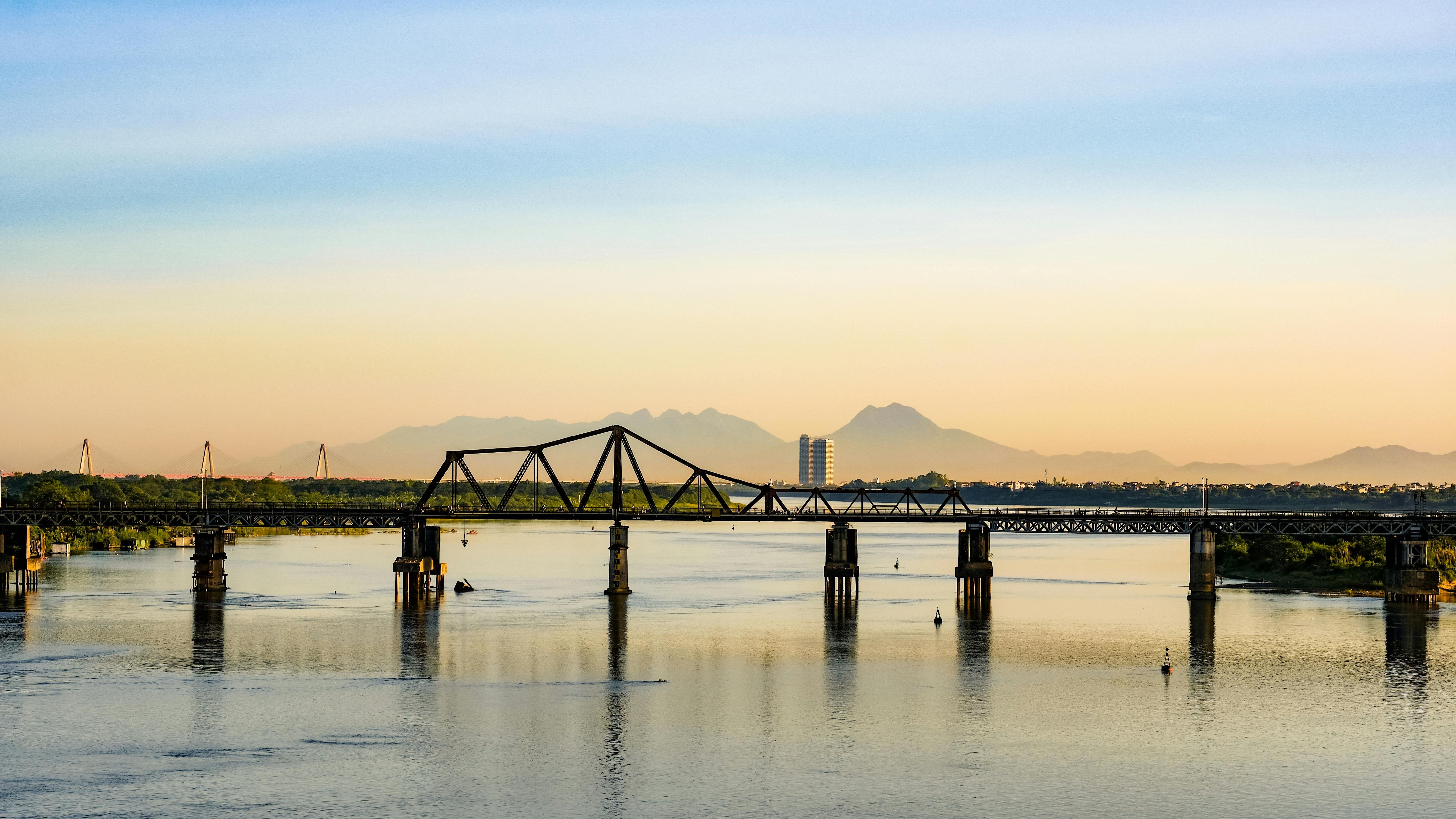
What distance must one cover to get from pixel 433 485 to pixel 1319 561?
344 ft

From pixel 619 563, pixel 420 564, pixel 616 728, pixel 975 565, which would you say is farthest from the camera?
pixel 975 565

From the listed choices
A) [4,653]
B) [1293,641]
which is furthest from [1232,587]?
[4,653]

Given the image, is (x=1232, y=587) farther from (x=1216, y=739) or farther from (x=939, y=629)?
(x=1216, y=739)

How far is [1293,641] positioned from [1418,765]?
43.5m

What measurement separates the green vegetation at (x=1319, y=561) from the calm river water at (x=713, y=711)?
1273 inches

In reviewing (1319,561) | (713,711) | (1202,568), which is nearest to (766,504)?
(1202,568)

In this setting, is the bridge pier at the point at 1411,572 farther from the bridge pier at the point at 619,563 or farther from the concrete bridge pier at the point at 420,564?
the concrete bridge pier at the point at 420,564

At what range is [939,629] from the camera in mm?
115125

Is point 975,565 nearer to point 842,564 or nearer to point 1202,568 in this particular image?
point 842,564

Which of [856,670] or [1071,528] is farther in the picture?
[1071,528]

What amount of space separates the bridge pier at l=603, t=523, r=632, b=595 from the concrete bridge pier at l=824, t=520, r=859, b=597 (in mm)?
20052

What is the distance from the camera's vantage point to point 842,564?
142 m

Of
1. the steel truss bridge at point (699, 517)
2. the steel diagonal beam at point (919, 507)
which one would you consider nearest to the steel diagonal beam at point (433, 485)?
the steel truss bridge at point (699, 517)

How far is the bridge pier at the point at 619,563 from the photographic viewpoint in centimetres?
13900
